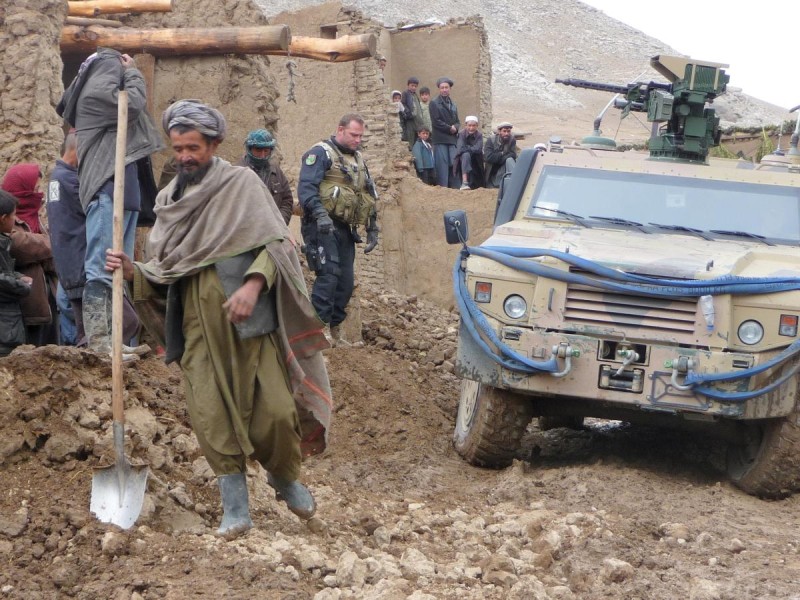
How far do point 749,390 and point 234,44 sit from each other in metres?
5.24

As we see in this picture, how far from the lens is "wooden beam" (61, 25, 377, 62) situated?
9773 millimetres

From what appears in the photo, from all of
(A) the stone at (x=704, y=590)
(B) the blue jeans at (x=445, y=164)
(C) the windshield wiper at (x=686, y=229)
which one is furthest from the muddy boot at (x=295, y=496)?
(B) the blue jeans at (x=445, y=164)

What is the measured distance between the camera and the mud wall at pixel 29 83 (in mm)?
8609

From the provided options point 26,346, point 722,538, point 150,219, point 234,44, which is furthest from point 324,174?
point 722,538

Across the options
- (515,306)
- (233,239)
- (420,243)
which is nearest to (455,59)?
(420,243)

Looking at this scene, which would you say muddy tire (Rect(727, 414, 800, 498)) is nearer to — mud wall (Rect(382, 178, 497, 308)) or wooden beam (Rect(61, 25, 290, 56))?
wooden beam (Rect(61, 25, 290, 56))

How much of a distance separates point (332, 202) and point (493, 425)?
253 centimetres

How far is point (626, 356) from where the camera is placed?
6520mm

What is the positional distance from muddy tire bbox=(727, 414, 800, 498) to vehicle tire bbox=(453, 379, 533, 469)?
4.09ft

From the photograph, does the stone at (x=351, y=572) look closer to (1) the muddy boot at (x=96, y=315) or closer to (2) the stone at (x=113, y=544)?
(2) the stone at (x=113, y=544)

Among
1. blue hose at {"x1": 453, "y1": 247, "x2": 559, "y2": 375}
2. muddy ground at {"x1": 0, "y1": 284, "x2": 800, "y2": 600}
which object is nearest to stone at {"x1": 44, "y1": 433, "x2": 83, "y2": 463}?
muddy ground at {"x1": 0, "y1": 284, "x2": 800, "y2": 600}

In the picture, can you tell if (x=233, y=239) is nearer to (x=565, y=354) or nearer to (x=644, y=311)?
(x=565, y=354)

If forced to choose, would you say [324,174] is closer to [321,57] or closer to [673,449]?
[321,57]

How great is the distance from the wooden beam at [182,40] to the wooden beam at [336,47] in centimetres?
34
